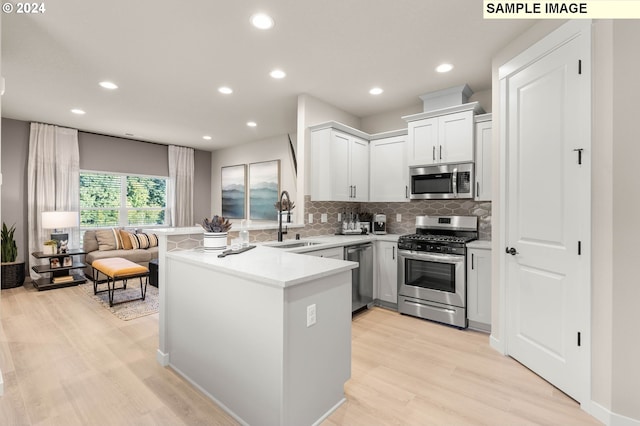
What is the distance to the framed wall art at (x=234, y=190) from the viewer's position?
7.06 metres

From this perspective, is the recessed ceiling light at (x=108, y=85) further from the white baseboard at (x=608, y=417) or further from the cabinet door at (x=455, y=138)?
the white baseboard at (x=608, y=417)

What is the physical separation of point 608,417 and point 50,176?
7626 mm

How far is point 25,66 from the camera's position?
313 centimetres

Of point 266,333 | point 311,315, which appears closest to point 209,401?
point 266,333

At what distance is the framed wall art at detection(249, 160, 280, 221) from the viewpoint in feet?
20.9

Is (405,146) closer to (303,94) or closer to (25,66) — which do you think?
(303,94)

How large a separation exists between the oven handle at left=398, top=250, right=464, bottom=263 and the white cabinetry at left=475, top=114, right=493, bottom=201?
0.77 metres

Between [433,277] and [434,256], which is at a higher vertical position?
[434,256]

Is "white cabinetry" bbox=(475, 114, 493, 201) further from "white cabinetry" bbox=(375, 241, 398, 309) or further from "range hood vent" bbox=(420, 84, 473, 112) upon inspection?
"white cabinetry" bbox=(375, 241, 398, 309)

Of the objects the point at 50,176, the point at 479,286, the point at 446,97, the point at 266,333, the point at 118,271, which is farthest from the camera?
the point at 50,176

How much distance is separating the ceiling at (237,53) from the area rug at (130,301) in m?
2.77

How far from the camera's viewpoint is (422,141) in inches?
150

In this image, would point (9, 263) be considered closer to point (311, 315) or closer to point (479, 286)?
point (311, 315)

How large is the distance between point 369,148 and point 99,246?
521 centimetres
